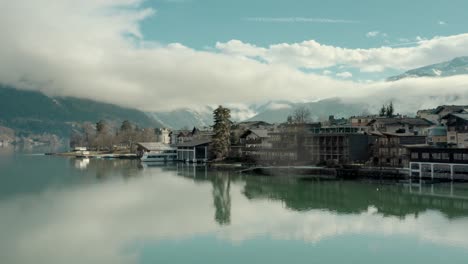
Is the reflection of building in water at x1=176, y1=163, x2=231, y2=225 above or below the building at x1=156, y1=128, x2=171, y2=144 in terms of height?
below

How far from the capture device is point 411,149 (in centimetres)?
6325

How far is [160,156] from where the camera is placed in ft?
398

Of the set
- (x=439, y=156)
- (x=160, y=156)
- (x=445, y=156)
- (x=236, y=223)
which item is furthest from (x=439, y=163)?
(x=160, y=156)

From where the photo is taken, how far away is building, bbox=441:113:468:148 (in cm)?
6419

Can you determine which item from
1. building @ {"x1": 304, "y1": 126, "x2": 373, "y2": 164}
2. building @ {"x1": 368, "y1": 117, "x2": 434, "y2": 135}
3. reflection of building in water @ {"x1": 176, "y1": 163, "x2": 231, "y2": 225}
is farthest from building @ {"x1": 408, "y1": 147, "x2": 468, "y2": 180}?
reflection of building in water @ {"x1": 176, "y1": 163, "x2": 231, "y2": 225}

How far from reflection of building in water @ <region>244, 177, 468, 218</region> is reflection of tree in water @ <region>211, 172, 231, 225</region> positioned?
3146 mm

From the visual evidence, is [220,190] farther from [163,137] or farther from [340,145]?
[163,137]

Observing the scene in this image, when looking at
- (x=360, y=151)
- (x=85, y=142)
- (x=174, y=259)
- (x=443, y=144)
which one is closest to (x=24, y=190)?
(x=174, y=259)

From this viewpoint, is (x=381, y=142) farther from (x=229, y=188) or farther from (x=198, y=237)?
(x=198, y=237)

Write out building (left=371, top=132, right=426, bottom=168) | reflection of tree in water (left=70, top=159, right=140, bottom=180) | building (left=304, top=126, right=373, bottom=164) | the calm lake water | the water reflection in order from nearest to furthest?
the calm lake water → the water reflection → building (left=371, top=132, right=426, bottom=168) → building (left=304, top=126, right=373, bottom=164) → reflection of tree in water (left=70, top=159, right=140, bottom=180)

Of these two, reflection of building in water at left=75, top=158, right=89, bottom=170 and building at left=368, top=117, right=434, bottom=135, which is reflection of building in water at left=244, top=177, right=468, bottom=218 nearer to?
building at left=368, top=117, right=434, bottom=135

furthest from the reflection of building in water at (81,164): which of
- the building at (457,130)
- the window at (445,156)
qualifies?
the building at (457,130)

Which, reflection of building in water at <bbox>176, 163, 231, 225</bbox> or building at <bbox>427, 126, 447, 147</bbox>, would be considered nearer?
reflection of building in water at <bbox>176, 163, 231, 225</bbox>

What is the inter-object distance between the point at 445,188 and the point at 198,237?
35.4m
